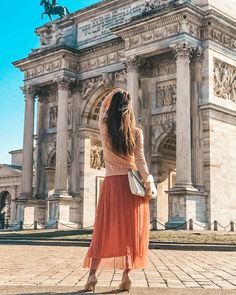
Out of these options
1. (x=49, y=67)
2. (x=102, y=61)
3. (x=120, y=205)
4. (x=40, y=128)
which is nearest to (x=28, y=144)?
(x=40, y=128)

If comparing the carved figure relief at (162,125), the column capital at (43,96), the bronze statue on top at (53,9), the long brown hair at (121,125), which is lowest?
the long brown hair at (121,125)

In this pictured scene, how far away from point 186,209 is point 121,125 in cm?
2023

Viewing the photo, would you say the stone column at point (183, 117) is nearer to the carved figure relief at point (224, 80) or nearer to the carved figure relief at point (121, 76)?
the carved figure relief at point (224, 80)

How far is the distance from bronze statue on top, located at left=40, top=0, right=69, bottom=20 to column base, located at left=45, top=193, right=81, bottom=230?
14.8 metres

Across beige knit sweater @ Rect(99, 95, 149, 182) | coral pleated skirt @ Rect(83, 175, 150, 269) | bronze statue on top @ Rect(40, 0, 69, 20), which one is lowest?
coral pleated skirt @ Rect(83, 175, 150, 269)

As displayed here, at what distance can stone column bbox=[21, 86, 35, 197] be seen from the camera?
36.3m

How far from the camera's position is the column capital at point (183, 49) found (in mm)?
27691

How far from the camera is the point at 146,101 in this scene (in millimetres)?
31172

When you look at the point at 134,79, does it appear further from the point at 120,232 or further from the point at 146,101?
the point at 120,232

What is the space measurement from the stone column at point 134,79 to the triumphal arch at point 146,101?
61 millimetres

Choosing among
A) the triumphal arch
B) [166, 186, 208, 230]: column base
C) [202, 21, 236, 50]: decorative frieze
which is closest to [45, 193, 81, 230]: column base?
the triumphal arch

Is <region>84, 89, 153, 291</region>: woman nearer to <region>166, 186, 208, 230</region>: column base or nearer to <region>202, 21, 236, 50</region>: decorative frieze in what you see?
<region>166, 186, 208, 230</region>: column base

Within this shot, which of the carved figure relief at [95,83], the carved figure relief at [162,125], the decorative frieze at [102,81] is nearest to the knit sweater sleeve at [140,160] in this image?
the carved figure relief at [162,125]

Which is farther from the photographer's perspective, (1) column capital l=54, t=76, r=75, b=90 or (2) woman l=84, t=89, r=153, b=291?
(1) column capital l=54, t=76, r=75, b=90
